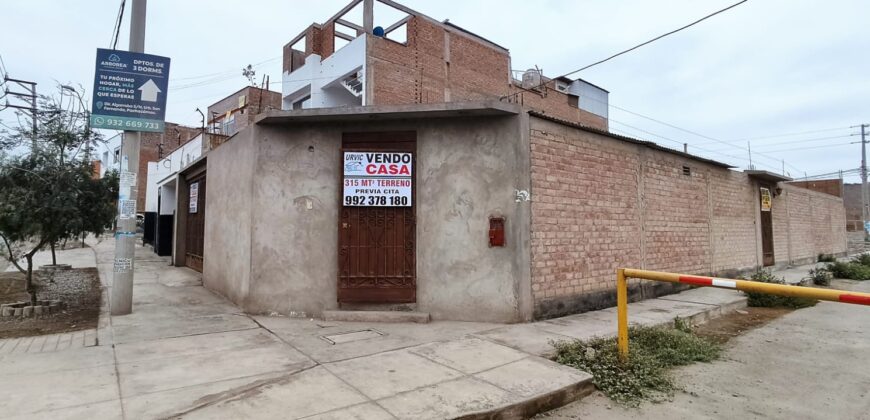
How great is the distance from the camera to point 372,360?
473 centimetres

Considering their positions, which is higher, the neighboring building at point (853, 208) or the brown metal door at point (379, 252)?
the neighboring building at point (853, 208)

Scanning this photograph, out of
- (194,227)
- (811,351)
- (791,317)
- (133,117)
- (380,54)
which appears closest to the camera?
(811,351)

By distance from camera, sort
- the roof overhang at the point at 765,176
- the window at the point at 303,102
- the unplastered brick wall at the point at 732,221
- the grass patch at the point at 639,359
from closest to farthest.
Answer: the grass patch at the point at 639,359, the unplastered brick wall at the point at 732,221, the roof overhang at the point at 765,176, the window at the point at 303,102

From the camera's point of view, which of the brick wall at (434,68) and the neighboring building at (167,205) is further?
the brick wall at (434,68)

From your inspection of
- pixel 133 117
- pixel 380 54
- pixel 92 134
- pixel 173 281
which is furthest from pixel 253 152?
pixel 380 54

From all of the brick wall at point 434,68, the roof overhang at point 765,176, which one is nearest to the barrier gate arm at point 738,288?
the roof overhang at point 765,176

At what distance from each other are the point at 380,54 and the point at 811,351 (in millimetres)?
17052

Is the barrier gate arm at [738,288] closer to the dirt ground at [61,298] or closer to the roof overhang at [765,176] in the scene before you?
the dirt ground at [61,298]

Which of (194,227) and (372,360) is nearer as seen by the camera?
(372,360)

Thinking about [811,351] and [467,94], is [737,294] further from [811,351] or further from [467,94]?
[467,94]

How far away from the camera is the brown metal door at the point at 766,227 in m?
13.6

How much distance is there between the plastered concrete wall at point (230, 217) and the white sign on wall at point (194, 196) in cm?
182

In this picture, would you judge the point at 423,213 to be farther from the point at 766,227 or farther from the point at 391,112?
the point at 766,227

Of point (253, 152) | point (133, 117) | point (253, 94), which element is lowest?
point (253, 152)
